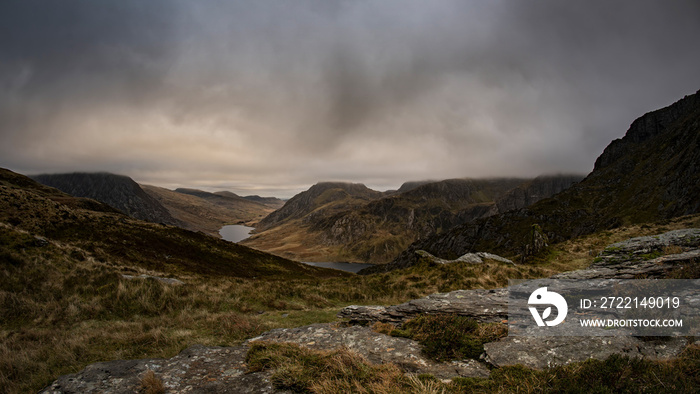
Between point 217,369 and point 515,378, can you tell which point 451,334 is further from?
A: point 217,369

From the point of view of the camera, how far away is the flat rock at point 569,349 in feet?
19.6

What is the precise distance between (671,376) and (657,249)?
562 inches

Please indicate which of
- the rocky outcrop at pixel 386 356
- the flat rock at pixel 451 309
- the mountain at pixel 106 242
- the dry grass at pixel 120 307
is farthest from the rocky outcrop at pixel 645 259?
the mountain at pixel 106 242

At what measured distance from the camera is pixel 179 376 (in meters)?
7.03

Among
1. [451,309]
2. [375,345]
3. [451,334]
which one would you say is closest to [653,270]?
[451,309]

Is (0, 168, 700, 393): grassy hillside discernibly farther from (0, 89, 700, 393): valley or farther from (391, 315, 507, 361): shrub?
(391, 315, 507, 361): shrub

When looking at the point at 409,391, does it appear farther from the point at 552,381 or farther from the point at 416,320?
the point at 416,320

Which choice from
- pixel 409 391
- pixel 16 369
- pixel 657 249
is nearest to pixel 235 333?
pixel 16 369

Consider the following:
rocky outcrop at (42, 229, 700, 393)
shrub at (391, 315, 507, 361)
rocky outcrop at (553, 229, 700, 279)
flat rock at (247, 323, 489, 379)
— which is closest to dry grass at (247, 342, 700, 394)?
rocky outcrop at (42, 229, 700, 393)

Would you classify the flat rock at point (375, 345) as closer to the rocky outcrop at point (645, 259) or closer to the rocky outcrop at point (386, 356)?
the rocky outcrop at point (386, 356)

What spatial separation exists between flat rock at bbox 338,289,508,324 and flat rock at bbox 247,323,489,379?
0.94m

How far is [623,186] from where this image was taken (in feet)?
626

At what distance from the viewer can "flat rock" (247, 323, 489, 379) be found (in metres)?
6.71

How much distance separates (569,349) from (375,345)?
5.05 m
